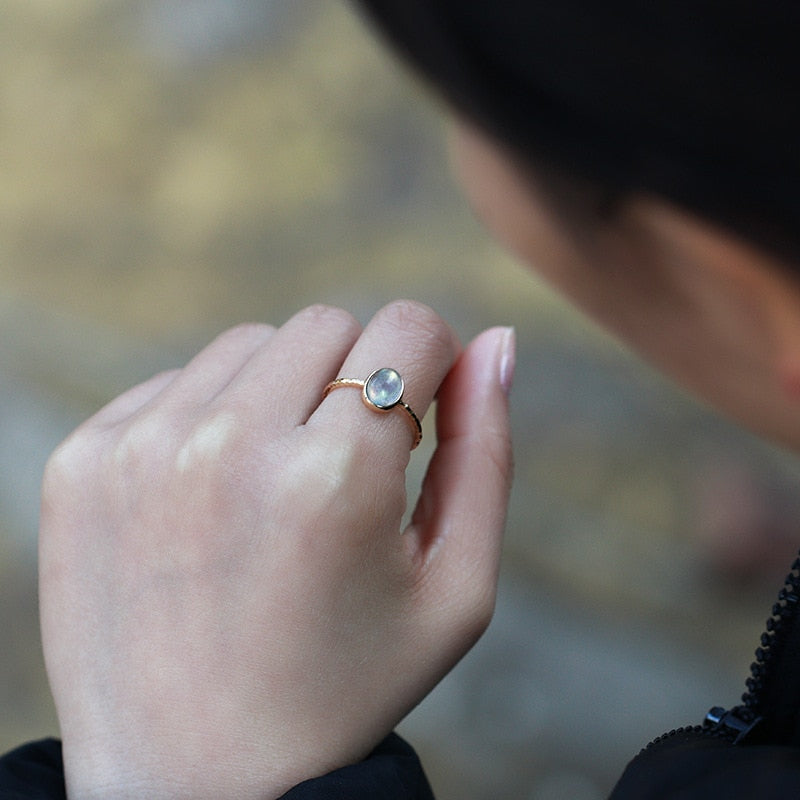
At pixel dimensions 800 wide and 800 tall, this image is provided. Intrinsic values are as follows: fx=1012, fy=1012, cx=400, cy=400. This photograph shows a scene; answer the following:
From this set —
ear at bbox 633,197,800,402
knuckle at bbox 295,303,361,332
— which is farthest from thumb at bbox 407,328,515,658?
ear at bbox 633,197,800,402

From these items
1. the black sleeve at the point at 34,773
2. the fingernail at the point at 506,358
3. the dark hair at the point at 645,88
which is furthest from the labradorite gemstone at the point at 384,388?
the black sleeve at the point at 34,773

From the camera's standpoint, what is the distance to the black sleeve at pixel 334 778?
0.70 meters

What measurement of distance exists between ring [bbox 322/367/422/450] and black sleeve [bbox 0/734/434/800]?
25cm

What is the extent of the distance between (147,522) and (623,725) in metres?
0.96

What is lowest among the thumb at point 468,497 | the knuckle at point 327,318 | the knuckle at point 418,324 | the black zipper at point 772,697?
the black zipper at point 772,697

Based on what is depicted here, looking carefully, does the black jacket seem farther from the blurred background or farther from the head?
the blurred background

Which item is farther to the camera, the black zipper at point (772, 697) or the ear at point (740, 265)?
the black zipper at point (772, 697)

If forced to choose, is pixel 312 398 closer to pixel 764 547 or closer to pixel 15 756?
pixel 15 756

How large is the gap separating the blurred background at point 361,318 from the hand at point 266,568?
67 centimetres

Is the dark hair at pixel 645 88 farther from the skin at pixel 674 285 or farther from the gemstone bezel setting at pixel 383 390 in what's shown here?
the gemstone bezel setting at pixel 383 390

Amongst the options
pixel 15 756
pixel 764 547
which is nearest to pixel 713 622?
pixel 764 547

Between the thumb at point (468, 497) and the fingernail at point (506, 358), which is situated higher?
the fingernail at point (506, 358)

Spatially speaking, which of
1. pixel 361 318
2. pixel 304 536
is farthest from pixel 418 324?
pixel 361 318

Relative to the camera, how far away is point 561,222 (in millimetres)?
683
